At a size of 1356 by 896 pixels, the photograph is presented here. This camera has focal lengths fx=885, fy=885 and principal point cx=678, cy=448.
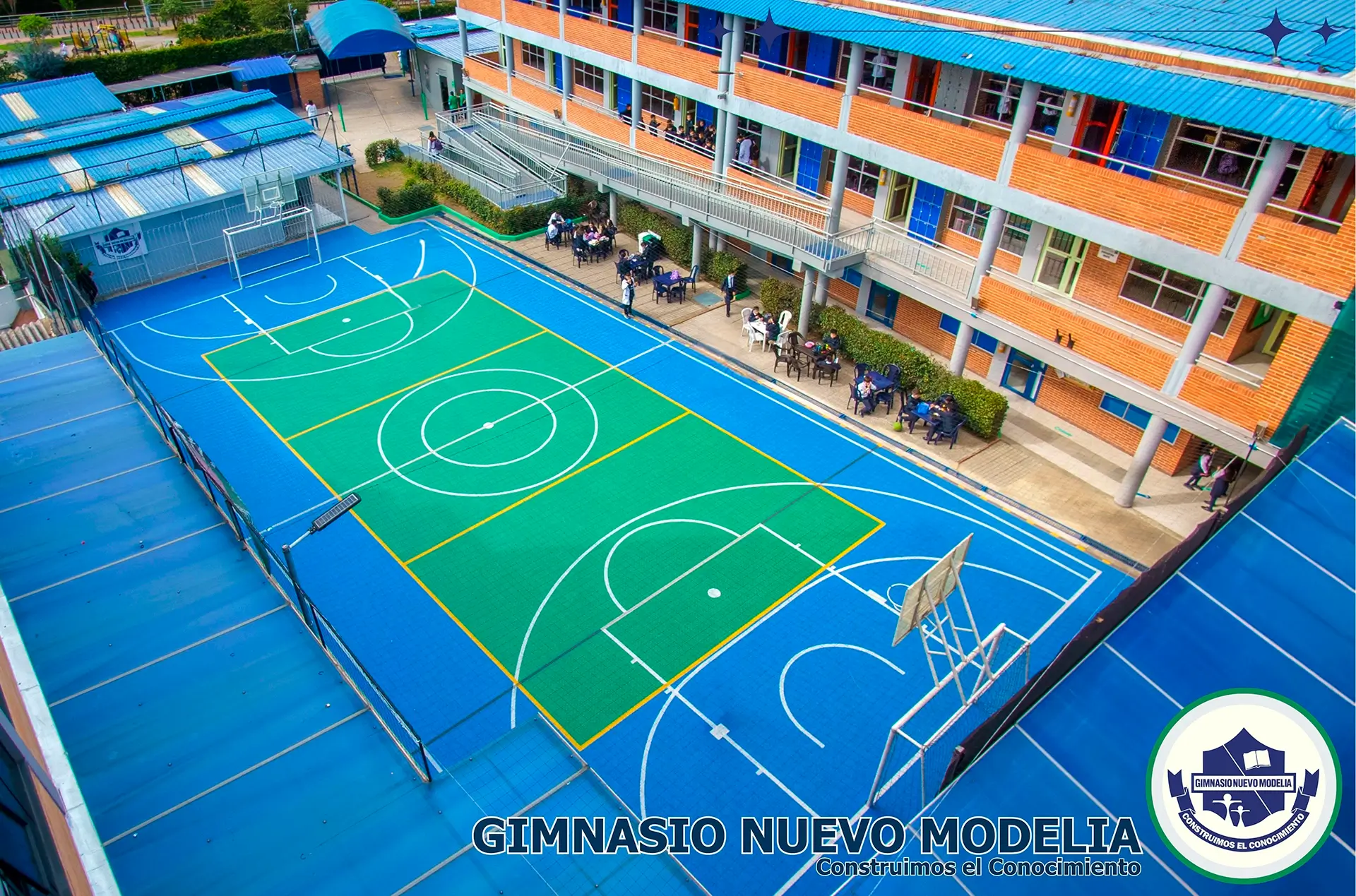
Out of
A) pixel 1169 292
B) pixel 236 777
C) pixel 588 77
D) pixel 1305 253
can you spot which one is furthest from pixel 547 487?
pixel 588 77

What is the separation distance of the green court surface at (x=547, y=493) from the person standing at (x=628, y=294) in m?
2.92

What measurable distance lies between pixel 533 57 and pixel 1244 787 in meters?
39.6

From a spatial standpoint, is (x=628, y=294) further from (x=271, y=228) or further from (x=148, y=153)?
(x=148, y=153)

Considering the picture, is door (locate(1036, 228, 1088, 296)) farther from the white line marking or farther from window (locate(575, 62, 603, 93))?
window (locate(575, 62, 603, 93))

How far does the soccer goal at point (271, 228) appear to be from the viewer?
3222 centimetres

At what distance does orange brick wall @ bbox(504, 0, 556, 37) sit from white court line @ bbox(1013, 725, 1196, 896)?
33196 mm

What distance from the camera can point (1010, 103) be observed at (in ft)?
81.3

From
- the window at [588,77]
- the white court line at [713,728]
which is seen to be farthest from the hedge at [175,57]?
the white court line at [713,728]

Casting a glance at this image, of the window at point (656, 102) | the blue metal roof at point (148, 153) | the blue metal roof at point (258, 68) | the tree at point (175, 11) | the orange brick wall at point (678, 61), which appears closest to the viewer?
the orange brick wall at point (678, 61)

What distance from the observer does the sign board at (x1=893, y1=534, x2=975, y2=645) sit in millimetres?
12492

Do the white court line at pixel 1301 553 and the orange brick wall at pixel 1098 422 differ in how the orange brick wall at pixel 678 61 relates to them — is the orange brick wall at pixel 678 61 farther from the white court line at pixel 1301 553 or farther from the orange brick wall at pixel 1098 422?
the white court line at pixel 1301 553

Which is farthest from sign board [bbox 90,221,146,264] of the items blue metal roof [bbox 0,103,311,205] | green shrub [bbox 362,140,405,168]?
green shrub [bbox 362,140,405,168]

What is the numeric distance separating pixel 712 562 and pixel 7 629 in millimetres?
13446

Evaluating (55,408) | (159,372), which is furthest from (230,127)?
(55,408)
